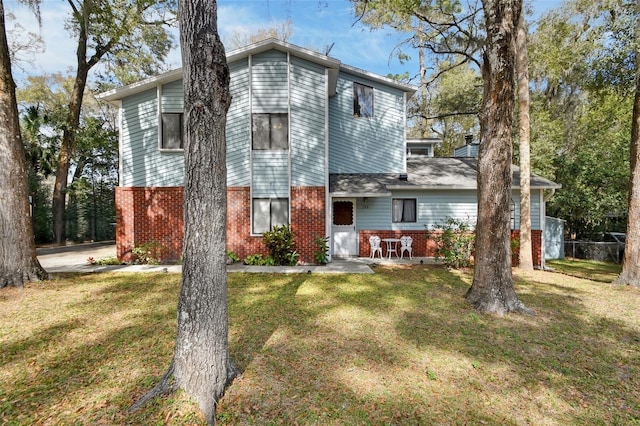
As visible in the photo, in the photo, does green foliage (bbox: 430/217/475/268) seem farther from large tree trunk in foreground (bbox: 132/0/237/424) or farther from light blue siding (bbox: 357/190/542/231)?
large tree trunk in foreground (bbox: 132/0/237/424)

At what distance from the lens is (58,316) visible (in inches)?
218

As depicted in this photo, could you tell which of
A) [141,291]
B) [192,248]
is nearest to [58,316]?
[141,291]

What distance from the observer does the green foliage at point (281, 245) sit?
10273mm

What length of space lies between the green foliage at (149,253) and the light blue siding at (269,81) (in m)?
5.92

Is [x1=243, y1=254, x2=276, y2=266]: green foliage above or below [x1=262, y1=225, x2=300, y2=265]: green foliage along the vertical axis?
below

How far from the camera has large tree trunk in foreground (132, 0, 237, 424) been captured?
3078mm

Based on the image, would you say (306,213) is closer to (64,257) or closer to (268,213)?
(268,213)

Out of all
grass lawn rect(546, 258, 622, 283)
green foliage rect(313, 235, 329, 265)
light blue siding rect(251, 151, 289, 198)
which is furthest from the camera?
light blue siding rect(251, 151, 289, 198)

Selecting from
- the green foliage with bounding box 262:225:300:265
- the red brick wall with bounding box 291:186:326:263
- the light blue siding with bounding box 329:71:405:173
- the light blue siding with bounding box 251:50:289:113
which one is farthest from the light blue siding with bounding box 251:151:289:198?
the light blue siding with bounding box 329:71:405:173

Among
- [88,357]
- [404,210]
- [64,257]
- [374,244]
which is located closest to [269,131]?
[374,244]

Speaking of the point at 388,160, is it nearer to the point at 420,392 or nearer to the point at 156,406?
the point at 420,392

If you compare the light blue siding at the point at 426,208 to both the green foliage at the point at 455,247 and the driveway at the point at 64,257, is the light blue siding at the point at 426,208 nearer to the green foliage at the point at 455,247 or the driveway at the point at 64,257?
the green foliage at the point at 455,247

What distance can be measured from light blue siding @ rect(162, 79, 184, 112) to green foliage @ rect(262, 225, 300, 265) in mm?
5573

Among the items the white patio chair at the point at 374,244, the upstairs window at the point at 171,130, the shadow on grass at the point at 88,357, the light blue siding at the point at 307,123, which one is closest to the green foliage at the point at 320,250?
the light blue siding at the point at 307,123
